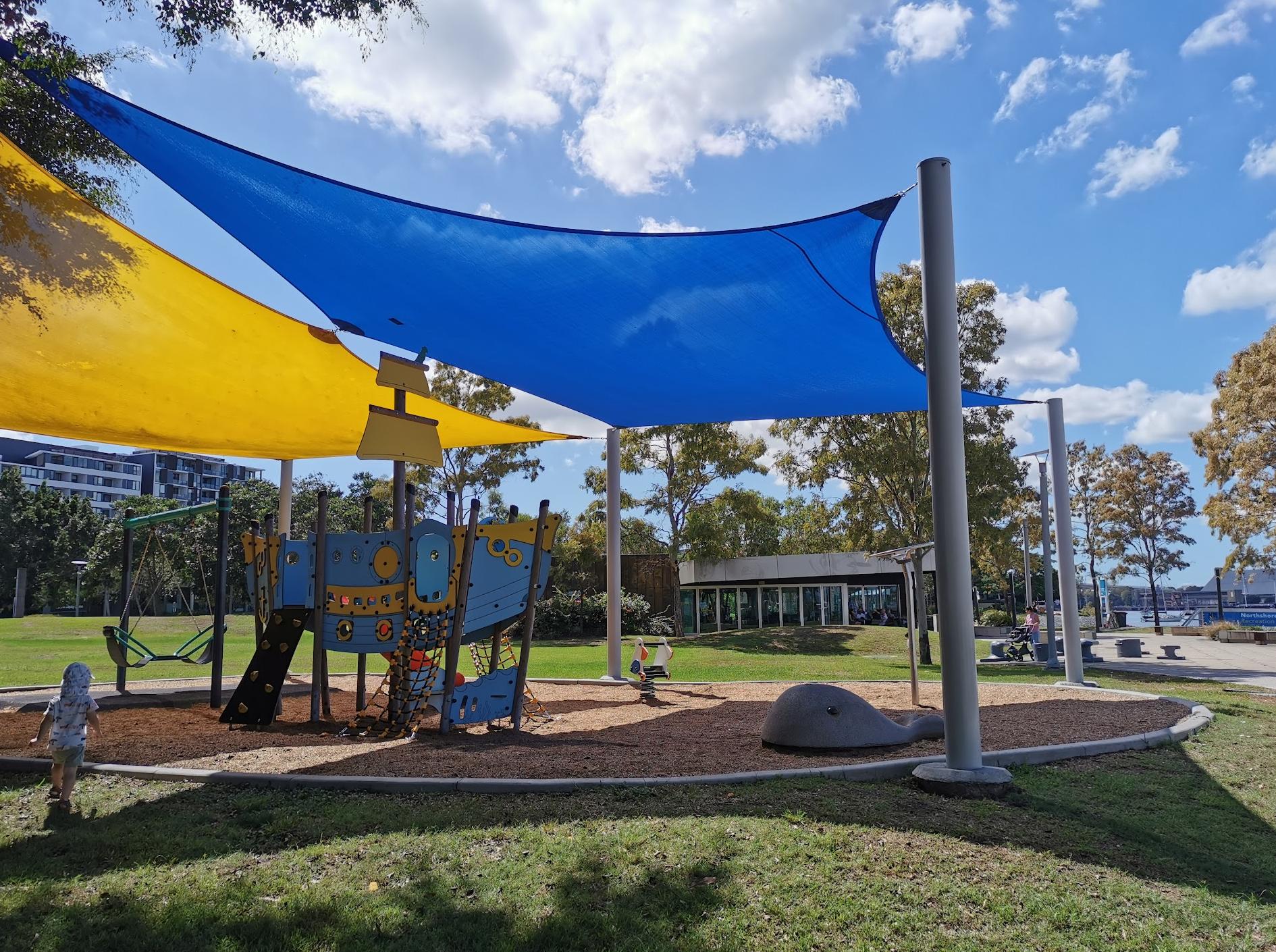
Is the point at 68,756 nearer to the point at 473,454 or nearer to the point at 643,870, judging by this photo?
the point at 643,870

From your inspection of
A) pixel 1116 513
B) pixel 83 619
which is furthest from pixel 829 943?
pixel 1116 513

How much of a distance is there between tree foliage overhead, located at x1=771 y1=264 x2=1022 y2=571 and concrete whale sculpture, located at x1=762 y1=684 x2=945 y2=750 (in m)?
14.4

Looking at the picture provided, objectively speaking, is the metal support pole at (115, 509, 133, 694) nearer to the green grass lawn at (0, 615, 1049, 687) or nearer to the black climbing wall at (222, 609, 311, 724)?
the green grass lawn at (0, 615, 1049, 687)

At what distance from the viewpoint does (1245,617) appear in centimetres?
4584

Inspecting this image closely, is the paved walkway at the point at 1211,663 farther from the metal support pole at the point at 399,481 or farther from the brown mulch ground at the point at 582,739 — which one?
the metal support pole at the point at 399,481

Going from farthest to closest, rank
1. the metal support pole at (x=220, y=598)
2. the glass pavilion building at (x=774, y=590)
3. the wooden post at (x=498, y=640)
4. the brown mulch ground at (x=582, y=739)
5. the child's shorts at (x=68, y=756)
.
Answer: the glass pavilion building at (x=774, y=590) → the metal support pole at (x=220, y=598) → the wooden post at (x=498, y=640) → the brown mulch ground at (x=582, y=739) → the child's shorts at (x=68, y=756)

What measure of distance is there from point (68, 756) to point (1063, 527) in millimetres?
10799

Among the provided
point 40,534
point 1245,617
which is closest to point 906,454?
point 1245,617

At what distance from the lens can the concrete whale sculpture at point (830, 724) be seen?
6566 mm

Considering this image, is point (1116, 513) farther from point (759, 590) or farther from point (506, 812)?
point (506, 812)

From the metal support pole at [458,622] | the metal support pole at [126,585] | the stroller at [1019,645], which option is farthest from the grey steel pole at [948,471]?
the stroller at [1019,645]

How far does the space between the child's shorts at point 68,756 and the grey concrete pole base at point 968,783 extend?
504cm

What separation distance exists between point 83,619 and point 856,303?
41.5m

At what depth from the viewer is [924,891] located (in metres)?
3.51
